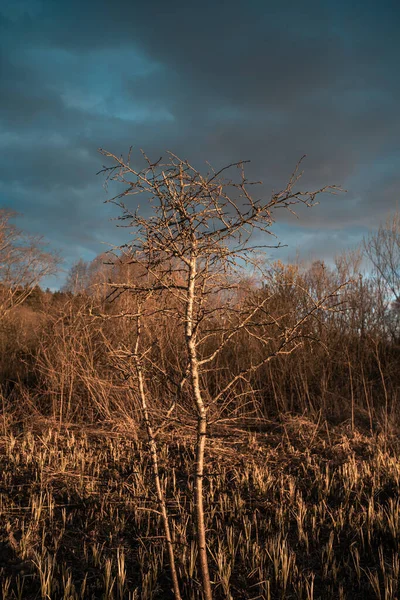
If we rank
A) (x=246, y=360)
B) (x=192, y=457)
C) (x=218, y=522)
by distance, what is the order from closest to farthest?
(x=218, y=522), (x=192, y=457), (x=246, y=360)

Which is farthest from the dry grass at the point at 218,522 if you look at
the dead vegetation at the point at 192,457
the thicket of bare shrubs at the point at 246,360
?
the thicket of bare shrubs at the point at 246,360

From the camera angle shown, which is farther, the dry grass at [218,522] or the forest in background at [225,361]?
the forest in background at [225,361]

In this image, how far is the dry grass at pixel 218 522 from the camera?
3.02m

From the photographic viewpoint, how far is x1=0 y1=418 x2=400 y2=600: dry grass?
3.02 metres

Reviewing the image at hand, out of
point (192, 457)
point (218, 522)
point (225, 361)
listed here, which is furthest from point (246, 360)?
point (218, 522)

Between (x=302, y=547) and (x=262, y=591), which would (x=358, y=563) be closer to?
(x=302, y=547)

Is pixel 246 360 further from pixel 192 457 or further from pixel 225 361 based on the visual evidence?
pixel 192 457

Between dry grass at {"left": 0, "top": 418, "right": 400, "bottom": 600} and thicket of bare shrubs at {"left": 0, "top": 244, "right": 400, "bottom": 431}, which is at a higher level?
thicket of bare shrubs at {"left": 0, "top": 244, "right": 400, "bottom": 431}

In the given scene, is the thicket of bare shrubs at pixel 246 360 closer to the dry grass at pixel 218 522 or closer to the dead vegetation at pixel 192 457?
the dead vegetation at pixel 192 457

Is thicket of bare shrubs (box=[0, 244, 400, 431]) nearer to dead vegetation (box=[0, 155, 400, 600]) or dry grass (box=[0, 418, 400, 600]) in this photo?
dead vegetation (box=[0, 155, 400, 600])

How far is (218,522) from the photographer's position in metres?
3.67

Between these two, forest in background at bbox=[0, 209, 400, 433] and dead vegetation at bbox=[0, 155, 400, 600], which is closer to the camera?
dead vegetation at bbox=[0, 155, 400, 600]

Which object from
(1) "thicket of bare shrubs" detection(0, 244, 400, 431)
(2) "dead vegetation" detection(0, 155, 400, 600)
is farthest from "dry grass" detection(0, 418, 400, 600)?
(1) "thicket of bare shrubs" detection(0, 244, 400, 431)

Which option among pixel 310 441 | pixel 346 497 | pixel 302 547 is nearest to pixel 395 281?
pixel 310 441
